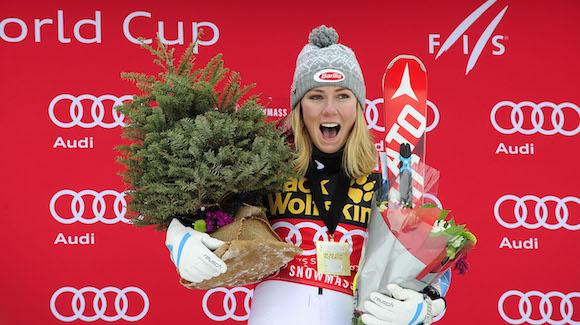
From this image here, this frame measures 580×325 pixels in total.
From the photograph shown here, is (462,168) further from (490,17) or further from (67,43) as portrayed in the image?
(67,43)

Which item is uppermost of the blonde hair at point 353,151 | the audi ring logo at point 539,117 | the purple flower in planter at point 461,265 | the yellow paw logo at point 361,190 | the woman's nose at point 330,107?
the audi ring logo at point 539,117

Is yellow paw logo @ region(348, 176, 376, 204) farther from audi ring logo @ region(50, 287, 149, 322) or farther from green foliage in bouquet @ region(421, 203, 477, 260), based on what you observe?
audi ring logo @ region(50, 287, 149, 322)

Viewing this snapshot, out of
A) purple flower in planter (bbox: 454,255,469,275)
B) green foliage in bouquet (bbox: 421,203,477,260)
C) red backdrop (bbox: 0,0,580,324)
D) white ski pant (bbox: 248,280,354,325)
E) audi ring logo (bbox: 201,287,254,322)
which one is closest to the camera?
green foliage in bouquet (bbox: 421,203,477,260)

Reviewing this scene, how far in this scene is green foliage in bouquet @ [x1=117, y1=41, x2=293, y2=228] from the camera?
98.7 inches

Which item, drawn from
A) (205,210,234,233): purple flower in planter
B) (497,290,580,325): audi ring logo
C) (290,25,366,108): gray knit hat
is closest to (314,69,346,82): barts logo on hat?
(290,25,366,108): gray knit hat

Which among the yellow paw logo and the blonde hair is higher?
the blonde hair

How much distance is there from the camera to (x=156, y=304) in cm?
453

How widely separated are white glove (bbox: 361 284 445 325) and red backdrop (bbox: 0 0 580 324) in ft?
6.81

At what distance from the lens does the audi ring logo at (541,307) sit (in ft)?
15.4

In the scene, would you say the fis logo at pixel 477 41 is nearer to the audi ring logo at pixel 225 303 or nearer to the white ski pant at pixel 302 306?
Answer: the audi ring logo at pixel 225 303

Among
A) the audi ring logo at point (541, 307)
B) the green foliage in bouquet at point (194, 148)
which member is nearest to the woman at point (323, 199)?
the green foliage in bouquet at point (194, 148)

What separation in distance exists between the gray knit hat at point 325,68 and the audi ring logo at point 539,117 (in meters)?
1.97

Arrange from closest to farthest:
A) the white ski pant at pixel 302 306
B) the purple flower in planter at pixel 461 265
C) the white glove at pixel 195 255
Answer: the white glove at pixel 195 255 < the purple flower in planter at pixel 461 265 < the white ski pant at pixel 302 306

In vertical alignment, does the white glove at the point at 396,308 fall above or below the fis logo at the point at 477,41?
below
